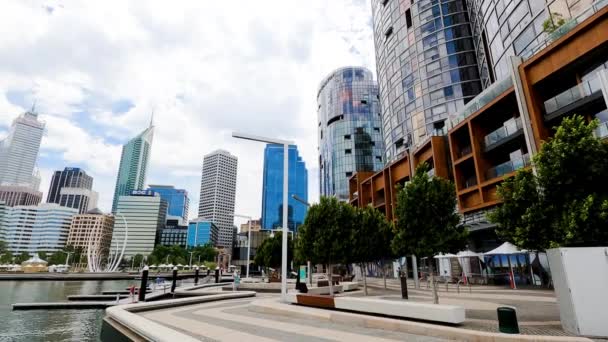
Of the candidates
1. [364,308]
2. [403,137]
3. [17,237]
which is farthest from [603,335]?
[17,237]

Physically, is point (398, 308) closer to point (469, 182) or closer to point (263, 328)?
point (263, 328)

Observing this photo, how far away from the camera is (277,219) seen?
17662cm

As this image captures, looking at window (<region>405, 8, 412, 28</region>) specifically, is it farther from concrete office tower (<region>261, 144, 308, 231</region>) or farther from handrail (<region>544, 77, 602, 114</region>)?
concrete office tower (<region>261, 144, 308, 231</region>)

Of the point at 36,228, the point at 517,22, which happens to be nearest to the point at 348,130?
the point at 517,22

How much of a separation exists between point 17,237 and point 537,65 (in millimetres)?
253257

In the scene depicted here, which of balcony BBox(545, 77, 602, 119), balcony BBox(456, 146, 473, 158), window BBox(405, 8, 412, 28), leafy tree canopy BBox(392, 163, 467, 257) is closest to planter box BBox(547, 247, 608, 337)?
leafy tree canopy BBox(392, 163, 467, 257)

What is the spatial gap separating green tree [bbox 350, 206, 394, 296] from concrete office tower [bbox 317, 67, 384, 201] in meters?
69.8

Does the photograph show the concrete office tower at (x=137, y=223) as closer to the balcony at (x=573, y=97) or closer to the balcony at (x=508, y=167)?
the balcony at (x=508, y=167)

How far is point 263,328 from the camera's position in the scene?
35.6 feet

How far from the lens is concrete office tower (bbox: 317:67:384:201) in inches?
3898

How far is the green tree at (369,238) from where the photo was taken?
21.8 meters

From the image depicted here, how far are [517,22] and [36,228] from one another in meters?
247

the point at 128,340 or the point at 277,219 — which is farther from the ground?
the point at 277,219

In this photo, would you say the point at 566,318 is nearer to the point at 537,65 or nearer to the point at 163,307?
the point at 163,307
